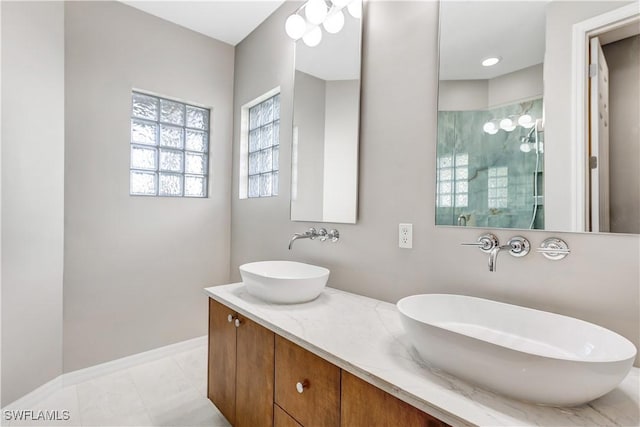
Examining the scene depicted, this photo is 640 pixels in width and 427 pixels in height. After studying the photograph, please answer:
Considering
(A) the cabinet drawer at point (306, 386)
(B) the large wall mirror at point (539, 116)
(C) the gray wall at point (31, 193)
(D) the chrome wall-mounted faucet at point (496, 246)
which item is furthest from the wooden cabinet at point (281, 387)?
(C) the gray wall at point (31, 193)

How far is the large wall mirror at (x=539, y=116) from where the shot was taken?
35.5 inches

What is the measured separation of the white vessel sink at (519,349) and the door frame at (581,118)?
1.10 ft

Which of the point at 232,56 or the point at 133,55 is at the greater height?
the point at 232,56

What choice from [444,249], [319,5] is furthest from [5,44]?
[444,249]

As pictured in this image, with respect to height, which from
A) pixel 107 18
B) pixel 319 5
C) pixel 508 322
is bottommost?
pixel 508 322

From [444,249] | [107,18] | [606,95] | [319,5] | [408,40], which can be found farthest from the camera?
[107,18]

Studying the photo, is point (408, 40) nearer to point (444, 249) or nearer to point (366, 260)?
point (444, 249)

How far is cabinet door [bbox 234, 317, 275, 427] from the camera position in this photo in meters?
1.21

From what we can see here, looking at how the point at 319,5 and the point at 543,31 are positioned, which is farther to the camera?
the point at 319,5

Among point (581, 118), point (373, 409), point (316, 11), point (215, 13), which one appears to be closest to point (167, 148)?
point (215, 13)

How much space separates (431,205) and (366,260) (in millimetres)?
442

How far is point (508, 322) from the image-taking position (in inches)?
39.7

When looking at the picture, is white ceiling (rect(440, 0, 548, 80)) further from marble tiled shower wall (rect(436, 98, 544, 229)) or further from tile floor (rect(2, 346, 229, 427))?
tile floor (rect(2, 346, 229, 427))

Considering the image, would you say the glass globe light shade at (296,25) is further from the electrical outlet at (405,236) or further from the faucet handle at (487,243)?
the faucet handle at (487,243)
